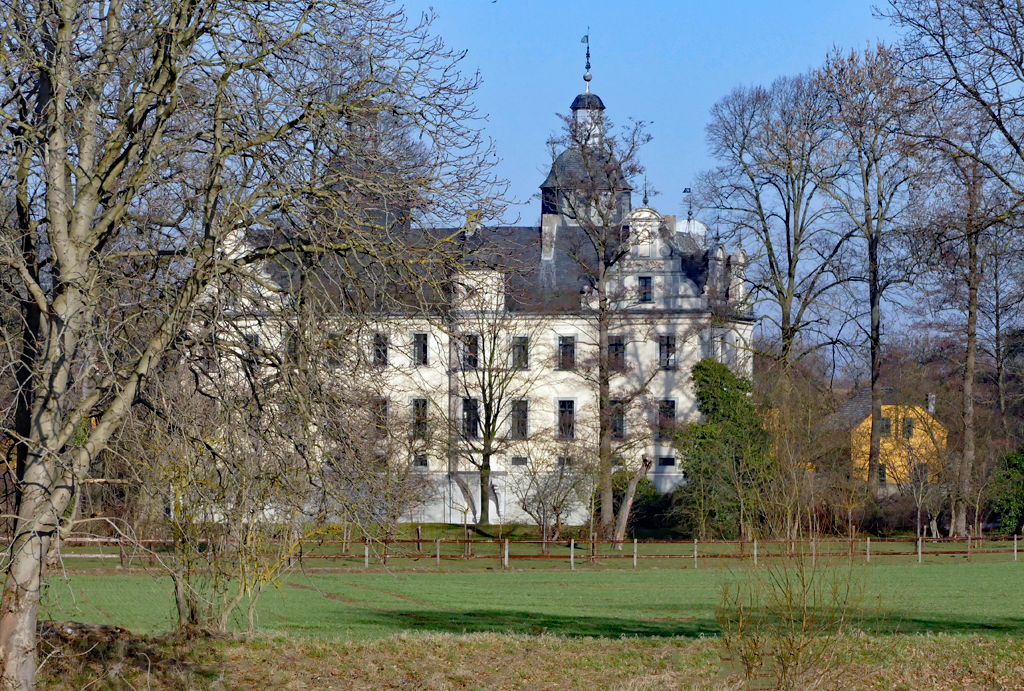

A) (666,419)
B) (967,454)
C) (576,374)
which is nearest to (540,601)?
(576,374)

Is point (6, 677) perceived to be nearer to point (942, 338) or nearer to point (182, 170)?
point (182, 170)

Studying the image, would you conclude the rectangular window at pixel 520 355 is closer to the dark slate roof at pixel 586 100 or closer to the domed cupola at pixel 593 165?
the domed cupola at pixel 593 165

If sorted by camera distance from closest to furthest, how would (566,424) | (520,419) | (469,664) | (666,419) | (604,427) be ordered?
(469,664) → (604,427) → (566,424) → (520,419) → (666,419)

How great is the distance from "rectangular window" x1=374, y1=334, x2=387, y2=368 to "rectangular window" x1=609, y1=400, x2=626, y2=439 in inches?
1025

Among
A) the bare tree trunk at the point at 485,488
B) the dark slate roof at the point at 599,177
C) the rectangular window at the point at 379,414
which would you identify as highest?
the dark slate roof at the point at 599,177

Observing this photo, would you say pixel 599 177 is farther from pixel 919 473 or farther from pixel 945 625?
pixel 945 625

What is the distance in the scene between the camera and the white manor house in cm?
3512

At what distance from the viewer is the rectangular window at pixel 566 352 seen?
137 ft

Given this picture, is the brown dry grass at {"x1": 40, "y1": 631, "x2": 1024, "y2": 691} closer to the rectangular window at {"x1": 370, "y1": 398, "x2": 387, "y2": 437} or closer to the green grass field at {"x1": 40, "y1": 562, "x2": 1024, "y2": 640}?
the green grass field at {"x1": 40, "y1": 562, "x2": 1024, "y2": 640}

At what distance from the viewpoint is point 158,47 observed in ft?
25.8

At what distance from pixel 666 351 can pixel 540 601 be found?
80.5ft

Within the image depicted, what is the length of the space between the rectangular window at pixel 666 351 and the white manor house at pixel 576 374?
6 cm

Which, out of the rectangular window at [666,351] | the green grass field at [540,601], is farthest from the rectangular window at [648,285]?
the green grass field at [540,601]

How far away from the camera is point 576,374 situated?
3975cm
